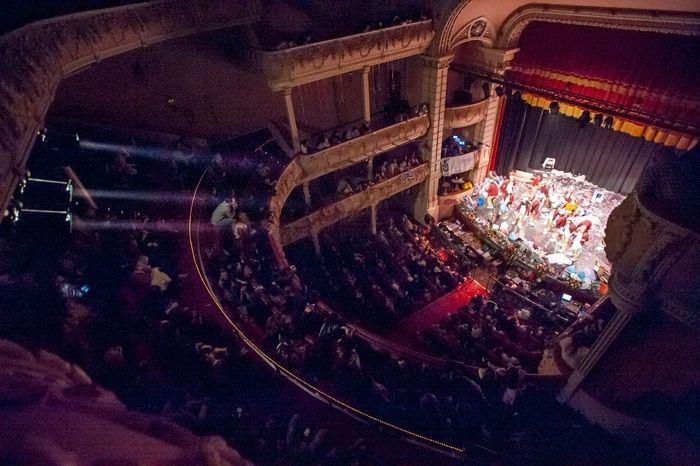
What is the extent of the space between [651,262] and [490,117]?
11.9 meters

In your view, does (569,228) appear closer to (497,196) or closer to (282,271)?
(497,196)

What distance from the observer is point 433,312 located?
1213 cm

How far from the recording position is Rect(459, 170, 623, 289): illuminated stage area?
13570 millimetres

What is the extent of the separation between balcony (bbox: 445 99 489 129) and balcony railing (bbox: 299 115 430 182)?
110 cm

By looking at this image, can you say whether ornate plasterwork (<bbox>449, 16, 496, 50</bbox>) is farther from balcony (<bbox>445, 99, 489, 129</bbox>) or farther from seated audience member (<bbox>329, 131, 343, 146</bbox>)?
seated audience member (<bbox>329, 131, 343, 146</bbox>)

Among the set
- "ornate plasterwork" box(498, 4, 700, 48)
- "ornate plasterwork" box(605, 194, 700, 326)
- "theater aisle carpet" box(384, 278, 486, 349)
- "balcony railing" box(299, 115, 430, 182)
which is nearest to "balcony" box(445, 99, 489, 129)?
"balcony railing" box(299, 115, 430, 182)

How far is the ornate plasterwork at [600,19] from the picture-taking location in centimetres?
963

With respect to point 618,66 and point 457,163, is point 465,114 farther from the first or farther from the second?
point 618,66

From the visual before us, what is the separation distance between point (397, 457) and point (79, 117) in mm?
11724

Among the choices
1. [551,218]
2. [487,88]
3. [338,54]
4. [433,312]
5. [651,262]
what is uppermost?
[338,54]

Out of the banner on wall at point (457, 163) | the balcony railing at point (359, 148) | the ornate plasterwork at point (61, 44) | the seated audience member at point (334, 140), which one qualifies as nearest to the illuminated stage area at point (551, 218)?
the banner on wall at point (457, 163)

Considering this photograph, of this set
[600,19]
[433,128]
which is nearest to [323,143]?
[433,128]

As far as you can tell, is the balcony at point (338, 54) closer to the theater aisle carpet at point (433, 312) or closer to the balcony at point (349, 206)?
the balcony at point (349, 206)

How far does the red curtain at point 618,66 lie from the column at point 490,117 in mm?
905
